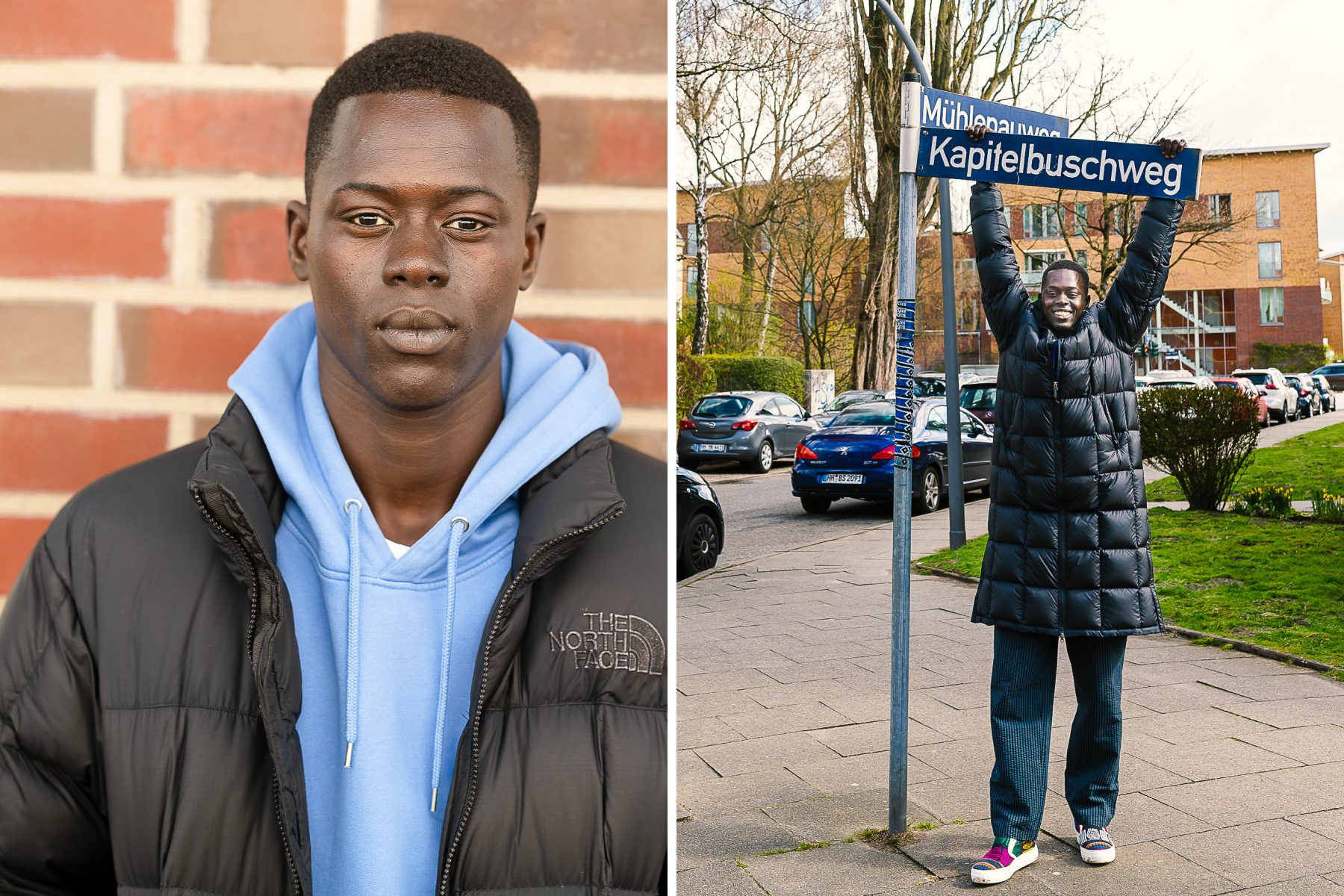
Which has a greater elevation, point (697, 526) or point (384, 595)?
point (384, 595)

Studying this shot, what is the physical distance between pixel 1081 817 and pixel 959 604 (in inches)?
206

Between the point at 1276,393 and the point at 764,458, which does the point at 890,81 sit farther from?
the point at 1276,393

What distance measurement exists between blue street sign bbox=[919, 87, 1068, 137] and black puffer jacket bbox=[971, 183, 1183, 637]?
39cm

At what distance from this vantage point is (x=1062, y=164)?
4.23m

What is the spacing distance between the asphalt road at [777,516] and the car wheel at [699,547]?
554mm

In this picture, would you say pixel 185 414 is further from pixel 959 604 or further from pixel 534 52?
pixel 959 604

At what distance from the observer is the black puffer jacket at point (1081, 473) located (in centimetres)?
410

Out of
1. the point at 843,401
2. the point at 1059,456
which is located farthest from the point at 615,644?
the point at 843,401

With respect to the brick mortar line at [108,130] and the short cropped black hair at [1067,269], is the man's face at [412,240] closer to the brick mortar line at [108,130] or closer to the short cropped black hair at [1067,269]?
the brick mortar line at [108,130]

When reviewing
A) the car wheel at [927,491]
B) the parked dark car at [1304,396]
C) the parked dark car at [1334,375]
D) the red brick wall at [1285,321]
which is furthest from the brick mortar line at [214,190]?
the red brick wall at [1285,321]

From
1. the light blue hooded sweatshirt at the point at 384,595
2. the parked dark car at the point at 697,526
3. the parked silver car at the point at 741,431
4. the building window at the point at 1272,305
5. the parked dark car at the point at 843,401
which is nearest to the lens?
the light blue hooded sweatshirt at the point at 384,595

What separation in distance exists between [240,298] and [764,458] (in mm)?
20863

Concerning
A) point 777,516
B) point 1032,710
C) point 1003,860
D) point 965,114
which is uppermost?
point 965,114

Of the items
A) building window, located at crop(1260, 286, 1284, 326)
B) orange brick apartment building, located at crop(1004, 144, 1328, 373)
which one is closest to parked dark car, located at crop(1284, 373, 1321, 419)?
orange brick apartment building, located at crop(1004, 144, 1328, 373)
